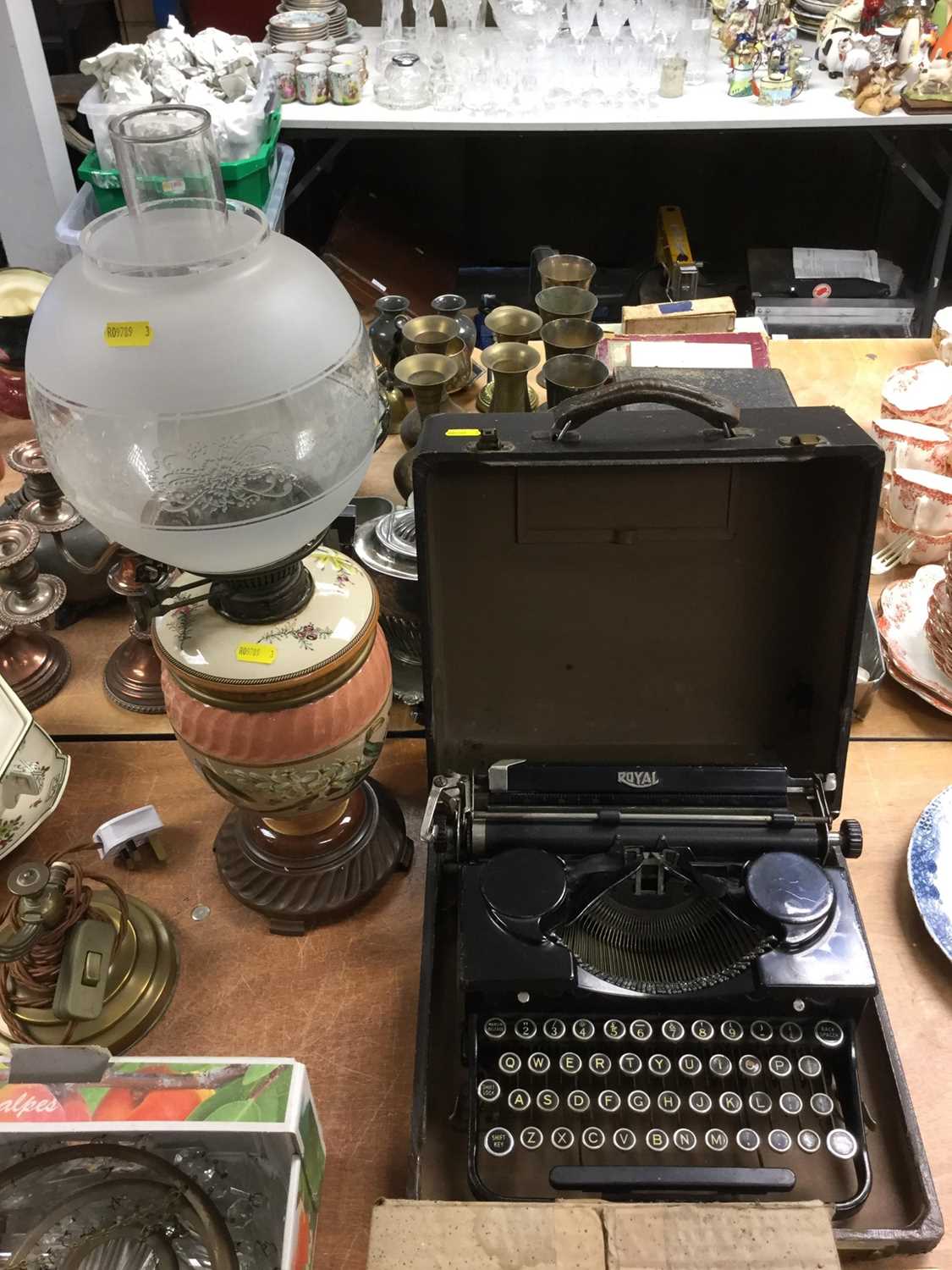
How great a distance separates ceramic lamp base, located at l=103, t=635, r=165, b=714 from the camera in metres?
1.43

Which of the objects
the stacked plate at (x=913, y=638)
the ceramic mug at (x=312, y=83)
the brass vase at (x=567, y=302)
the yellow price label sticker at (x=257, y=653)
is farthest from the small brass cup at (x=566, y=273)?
the ceramic mug at (x=312, y=83)

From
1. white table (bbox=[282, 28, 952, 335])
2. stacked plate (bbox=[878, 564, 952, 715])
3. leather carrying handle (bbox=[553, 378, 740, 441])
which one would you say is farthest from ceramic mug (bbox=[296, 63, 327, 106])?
leather carrying handle (bbox=[553, 378, 740, 441])

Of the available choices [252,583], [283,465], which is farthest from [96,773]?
[283,465]

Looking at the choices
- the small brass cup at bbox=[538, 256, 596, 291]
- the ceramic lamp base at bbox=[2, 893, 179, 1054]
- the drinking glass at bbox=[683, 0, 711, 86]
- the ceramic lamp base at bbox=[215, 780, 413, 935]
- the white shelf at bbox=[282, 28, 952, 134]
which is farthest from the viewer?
the drinking glass at bbox=[683, 0, 711, 86]

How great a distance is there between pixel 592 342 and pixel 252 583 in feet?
2.84

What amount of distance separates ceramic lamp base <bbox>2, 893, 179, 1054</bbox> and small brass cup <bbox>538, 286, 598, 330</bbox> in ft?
4.02

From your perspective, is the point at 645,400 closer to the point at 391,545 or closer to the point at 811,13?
the point at 391,545

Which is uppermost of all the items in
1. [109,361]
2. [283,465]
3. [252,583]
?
[109,361]

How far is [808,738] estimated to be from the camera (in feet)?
3.85

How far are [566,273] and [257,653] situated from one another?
3.90 feet

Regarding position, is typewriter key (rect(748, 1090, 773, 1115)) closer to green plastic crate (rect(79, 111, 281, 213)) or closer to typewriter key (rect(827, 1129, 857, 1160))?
typewriter key (rect(827, 1129, 857, 1160))

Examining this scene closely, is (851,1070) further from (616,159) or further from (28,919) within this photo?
(616,159)

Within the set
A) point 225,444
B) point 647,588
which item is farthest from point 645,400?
point 225,444

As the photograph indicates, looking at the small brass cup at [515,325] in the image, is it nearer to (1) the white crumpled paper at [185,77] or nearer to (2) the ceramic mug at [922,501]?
(2) the ceramic mug at [922,501]
